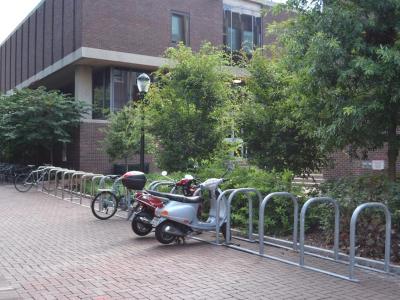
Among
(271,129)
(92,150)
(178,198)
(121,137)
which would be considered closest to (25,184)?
(121,137)

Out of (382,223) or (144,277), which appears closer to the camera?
(144,277)

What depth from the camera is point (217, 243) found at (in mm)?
8344

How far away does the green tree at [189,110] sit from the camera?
1252 cm

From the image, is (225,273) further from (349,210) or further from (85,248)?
(85,248)

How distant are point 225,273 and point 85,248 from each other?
9.15 ft

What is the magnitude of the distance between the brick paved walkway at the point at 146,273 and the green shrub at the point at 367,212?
0.68m

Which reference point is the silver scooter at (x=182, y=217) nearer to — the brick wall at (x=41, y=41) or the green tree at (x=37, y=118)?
the green tree at (x=37, y=118)

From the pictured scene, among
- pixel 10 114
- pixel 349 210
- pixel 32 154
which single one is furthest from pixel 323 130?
pixel 32 154

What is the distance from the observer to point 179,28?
1073 inches

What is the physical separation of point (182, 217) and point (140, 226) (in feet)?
3.47

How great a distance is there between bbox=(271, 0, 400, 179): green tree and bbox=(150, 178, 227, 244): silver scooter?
7.18 ft

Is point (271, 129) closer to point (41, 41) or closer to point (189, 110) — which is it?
point (189, 110)

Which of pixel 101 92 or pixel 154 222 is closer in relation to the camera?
pixel 154 222

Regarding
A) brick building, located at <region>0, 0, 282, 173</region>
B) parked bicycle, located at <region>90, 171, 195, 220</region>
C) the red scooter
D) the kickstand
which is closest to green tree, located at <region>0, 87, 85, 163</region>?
brick building, located at <region>0, 0, 282, 173</region>
